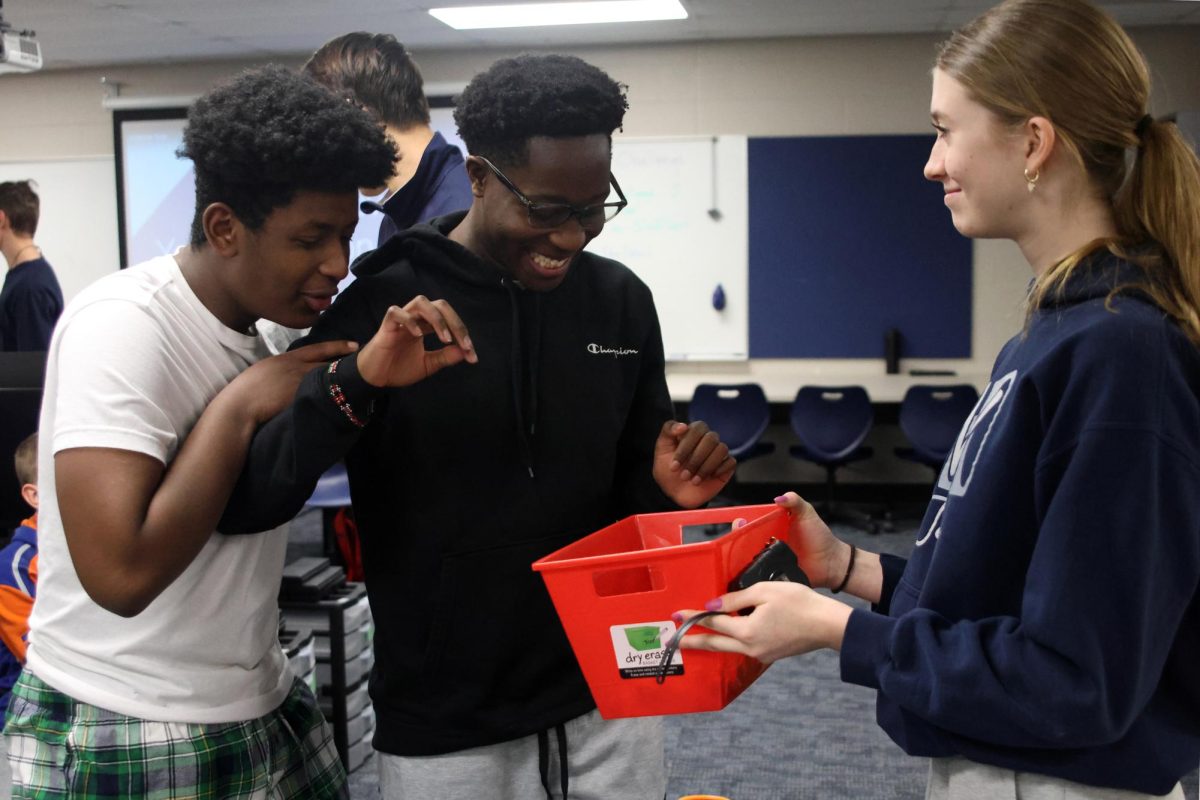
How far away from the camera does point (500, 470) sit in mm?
1508

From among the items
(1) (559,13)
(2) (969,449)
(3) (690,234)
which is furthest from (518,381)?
(3) (690,234)

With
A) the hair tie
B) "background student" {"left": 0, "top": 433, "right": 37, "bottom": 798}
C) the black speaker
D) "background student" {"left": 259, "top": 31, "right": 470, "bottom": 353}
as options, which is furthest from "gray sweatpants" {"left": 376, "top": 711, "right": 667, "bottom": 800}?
the black speaker

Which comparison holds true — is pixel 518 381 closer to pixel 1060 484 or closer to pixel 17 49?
pixel 1060 484

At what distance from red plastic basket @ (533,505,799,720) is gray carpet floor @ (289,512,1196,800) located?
2.24m

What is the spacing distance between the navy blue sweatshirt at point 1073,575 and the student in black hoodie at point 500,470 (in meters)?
0.50

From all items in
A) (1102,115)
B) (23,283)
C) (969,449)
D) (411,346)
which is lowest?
(969,449)

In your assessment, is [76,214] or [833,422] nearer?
[833,422]

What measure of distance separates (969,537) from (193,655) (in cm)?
98

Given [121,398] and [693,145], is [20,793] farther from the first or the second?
[693,145]

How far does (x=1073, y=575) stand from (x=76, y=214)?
8774 mm

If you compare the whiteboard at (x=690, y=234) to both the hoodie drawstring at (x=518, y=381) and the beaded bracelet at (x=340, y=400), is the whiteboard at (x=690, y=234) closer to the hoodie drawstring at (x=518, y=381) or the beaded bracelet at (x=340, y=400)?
the hoodie drawstring at (x=518, y=381)

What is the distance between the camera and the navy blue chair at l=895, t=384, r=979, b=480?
21.2 ft

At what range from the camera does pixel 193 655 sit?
1389mm

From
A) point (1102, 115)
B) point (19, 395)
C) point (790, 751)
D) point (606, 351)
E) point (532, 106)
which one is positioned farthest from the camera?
point (19, 395)
